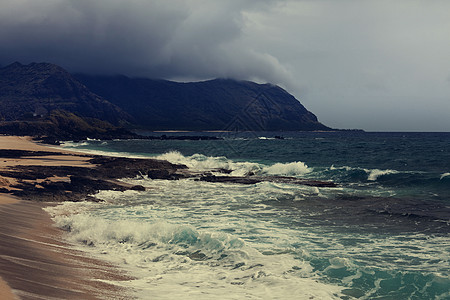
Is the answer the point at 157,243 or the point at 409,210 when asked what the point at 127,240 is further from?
the point at 409,210

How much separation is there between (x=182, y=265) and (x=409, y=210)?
12071 mm

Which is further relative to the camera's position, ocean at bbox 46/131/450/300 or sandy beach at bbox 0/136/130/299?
ocean at bbox 46/131/450/300

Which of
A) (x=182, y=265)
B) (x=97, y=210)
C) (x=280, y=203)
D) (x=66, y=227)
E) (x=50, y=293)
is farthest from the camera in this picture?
(x=280, y=203)

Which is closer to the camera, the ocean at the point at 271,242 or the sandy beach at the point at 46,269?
the sandy beach at the point at 46,269

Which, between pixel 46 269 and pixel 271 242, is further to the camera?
pixel 271 242

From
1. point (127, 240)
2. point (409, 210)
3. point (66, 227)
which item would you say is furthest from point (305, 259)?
point (409, 210)

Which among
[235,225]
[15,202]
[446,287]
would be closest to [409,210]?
[235,225]

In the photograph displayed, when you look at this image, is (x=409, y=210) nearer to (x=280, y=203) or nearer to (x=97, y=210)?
(x=280, y=203)

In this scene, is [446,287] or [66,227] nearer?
[446,287]

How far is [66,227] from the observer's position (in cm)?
1332

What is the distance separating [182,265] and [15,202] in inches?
422

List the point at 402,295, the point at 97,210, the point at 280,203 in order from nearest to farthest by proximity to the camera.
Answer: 1. the point at 402,295
2. the point at 97,210
3. the point at 280,203

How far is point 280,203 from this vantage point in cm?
1897

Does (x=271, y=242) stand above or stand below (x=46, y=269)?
below
